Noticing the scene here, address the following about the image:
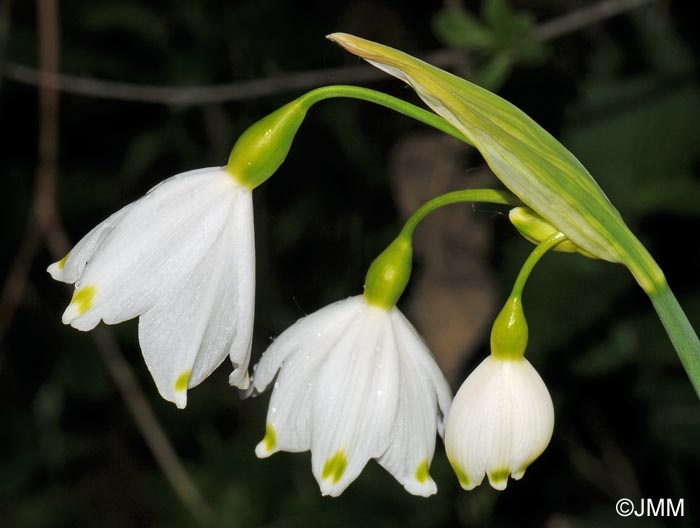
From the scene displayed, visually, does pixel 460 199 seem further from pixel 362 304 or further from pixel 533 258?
pixel 362 304

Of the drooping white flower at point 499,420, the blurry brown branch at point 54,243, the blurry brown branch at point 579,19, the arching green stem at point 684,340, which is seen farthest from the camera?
the blurry brown branch at point 54,243

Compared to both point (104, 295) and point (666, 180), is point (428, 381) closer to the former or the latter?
point (104, 295)

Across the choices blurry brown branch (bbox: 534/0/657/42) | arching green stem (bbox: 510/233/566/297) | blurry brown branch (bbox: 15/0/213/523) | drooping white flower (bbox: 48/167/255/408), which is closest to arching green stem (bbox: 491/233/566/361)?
arching green stem (bbox: 510/233/566/297)

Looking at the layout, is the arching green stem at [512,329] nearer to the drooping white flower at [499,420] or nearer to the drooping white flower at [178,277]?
the drooping white flower at [499,420]

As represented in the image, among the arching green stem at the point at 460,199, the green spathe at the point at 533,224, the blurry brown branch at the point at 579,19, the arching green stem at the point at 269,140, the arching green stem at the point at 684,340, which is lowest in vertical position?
the blurry brown branch at the point at 579,19

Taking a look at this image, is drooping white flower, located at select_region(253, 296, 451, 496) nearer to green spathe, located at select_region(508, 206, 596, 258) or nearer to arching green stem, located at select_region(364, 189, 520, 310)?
arching green stem, located at select_region(364, 189, 520, 310)

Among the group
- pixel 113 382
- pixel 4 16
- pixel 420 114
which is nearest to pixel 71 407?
pixel 113 382

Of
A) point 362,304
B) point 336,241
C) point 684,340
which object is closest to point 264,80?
point 336,241

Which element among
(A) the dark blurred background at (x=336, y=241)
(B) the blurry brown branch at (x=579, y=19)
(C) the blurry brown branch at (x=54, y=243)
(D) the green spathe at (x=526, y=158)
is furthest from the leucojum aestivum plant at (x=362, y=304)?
(C) the blurry brown branch at (x=54, y=243)
